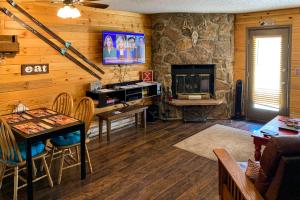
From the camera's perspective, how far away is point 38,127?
3098mm

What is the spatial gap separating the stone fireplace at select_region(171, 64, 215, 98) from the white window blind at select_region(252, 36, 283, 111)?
3.06ft

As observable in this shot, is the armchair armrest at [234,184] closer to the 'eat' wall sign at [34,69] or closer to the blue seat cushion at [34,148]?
the blue seat cushion at [34,148]

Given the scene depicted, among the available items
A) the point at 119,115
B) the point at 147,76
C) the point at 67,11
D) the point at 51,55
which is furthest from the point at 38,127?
the point at 147,76

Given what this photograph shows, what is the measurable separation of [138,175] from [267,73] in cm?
373

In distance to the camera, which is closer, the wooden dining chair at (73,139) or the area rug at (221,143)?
the wooden dining chair at (73,139)

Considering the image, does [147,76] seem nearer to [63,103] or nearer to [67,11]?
[63,103]

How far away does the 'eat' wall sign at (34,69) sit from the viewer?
13.2ft

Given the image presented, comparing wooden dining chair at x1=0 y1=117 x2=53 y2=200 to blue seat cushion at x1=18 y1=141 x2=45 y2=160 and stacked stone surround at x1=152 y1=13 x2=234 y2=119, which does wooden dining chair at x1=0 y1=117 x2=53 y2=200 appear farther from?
stacked stone surround at x1=152 y1=13 x2=234 y2=119

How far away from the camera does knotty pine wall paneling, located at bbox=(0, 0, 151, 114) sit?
12.7ft

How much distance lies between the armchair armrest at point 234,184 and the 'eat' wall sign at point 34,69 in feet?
9.72

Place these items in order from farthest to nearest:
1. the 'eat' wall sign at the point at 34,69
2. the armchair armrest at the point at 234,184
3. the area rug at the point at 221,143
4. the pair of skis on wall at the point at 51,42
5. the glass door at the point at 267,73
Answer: the glass door at the point at 267,73
the area rug at the point at 221,143
the 'eat' wall sign at the point at 34,69
the pair of skis on wall at the point at 51,42
the armchair armrest at the point at 234,184

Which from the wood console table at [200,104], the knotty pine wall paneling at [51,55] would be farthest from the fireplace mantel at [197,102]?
the knotty pine wall paneling at [51,55]

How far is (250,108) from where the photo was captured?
20.1 ft

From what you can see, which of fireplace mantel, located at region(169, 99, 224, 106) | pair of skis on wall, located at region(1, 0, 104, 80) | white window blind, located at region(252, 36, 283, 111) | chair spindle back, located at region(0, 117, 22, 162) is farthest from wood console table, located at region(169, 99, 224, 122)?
chair spindle back, located at region(0, 117, 22, 162)
